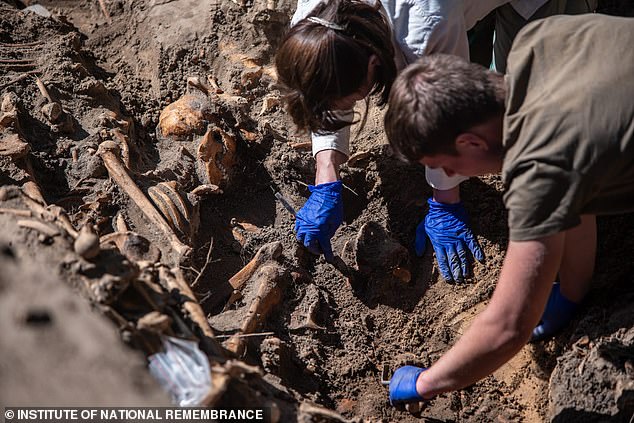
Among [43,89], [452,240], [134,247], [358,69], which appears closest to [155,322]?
[134,247]

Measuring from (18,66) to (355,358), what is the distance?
7.59 ft

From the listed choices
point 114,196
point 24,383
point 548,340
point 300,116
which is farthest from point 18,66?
point 548,340

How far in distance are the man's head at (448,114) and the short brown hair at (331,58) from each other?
457mm

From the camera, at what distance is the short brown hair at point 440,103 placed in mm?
2049

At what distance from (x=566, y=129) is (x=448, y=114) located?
1.15 ft

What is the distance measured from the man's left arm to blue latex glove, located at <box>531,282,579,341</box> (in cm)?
66

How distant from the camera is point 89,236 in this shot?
75.6 inches

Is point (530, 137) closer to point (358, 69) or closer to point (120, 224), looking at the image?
point (358, 69)

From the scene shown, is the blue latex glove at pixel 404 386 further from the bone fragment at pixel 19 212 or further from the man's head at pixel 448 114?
the bone fragment at pixel 19 212

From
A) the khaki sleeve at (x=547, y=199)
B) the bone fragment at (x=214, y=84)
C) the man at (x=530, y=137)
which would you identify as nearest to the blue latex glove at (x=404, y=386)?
the man at (x=530, y=137)

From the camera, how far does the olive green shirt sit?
1.93 m

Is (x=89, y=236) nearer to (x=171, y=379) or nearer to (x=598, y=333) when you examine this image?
(x=171, y=379)

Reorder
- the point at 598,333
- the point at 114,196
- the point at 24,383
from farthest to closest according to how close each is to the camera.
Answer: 1. the point at 114,196
2. the point at 598,333
3. the point at 24,383

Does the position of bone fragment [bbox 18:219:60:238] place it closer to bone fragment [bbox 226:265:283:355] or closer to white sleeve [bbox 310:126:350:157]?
bone fragment [bbox 226:265:283:355]
